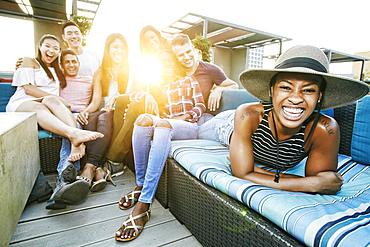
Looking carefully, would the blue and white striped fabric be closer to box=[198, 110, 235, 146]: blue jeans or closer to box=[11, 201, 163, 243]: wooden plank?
box=[198, 110, 235, 146]: blue jeans

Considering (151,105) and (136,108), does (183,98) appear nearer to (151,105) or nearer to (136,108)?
(151,105)

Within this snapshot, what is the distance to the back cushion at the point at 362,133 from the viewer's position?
1194 mm

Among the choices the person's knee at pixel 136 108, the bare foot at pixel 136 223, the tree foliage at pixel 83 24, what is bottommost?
the bare foot at pixel 136 223

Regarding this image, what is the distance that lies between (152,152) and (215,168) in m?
0.51

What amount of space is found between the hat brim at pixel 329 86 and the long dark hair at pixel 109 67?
1843mm

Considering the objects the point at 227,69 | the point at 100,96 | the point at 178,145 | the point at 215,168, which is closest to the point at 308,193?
the point at 215,168

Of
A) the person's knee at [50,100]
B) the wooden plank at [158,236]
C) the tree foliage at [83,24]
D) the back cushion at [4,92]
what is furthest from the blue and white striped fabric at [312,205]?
the tree foliage at [83,24]

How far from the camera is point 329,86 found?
3.04ft

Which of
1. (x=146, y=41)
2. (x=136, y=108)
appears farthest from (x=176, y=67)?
(x=146, y=41)

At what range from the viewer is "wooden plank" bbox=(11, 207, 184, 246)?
115 cm

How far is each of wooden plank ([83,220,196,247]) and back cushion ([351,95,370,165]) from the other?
1205mm

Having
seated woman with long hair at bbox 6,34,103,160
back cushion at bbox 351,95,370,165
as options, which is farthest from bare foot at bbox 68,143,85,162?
back cushion at bbox 351,95,370,165

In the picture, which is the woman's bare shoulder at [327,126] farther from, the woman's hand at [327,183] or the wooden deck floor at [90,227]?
the wooden deck floor at [90,227]

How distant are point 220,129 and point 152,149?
24.4 inches
